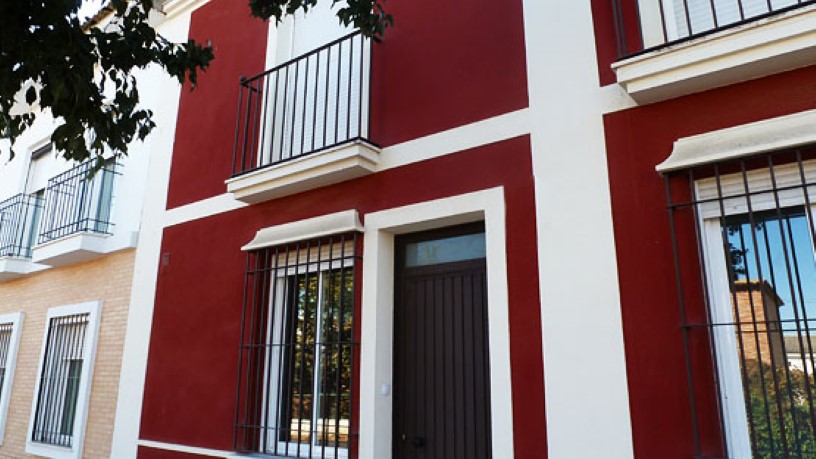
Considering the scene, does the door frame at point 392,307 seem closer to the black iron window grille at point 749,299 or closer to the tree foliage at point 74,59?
the black iron window grille at point 749,299

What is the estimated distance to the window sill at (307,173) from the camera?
16.6 ft

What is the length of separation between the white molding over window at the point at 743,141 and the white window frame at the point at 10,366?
9.55 metres

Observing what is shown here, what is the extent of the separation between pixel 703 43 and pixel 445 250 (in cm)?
237

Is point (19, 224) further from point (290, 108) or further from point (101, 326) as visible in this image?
point (290, 108)

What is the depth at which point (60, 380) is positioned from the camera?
26.5 feet

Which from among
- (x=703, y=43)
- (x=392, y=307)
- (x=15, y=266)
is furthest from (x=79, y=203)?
(x=703, y=43)

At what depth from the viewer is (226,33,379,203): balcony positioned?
522 centimetres

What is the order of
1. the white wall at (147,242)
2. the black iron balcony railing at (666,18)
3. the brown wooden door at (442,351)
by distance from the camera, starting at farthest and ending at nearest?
the white wall at (147,242) → the brown wooden door at (442,351) → the black iron balcony railing at (666,18)

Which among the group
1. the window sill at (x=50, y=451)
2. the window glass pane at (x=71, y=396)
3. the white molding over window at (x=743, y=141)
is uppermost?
the white molding over window at (x=743, y=141)

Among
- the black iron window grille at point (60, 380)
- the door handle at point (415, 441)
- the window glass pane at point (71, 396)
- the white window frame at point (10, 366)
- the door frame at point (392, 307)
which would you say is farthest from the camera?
the white window frame at point (10, 366)

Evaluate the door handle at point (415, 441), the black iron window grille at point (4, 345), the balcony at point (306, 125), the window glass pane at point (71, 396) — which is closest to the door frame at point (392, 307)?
the door handle at point (415, 441)

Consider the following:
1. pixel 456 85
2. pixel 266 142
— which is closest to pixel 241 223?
pixel 266 142

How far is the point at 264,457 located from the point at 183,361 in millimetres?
1668

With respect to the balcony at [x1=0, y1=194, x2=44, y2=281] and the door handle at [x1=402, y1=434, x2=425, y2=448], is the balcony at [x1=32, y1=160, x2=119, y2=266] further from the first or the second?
the door handle at [x1=402, y1=434, x2=425, y2=448]
